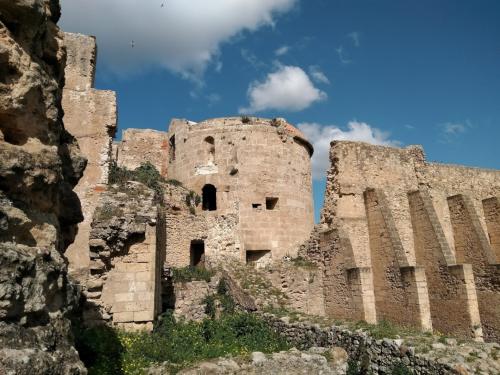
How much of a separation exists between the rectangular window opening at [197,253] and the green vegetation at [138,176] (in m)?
2.58

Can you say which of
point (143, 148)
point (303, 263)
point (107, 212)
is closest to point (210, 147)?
point (143, 148)

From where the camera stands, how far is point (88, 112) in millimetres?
12344

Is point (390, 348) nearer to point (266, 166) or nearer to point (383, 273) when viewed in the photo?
point (383, 273)

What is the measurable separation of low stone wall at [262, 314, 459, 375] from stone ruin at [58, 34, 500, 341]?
2805mm

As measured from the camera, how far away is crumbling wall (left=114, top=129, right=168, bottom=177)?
19.4 m

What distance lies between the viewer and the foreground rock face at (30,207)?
287cm

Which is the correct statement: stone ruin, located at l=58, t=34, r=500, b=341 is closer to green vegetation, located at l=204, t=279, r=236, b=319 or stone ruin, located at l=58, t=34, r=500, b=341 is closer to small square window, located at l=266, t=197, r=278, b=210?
small square window, located at l=266, t=197, r=278, b=210

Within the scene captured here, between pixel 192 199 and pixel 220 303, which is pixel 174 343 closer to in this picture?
pixel 220 303

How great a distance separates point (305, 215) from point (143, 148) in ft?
27.0

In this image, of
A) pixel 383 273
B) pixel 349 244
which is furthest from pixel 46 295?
pixel 383 273

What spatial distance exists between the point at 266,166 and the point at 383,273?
5868 mm

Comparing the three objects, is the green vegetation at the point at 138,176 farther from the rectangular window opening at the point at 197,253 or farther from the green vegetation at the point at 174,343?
the green vegetation at the point at 174,343

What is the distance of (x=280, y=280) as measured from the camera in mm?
14305

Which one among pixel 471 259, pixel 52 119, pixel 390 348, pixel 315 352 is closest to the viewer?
pixel 52 119
